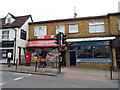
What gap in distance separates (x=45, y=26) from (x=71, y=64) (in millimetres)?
6715

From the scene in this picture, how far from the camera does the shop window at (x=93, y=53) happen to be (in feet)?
47.2

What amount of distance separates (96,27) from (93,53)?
344cm

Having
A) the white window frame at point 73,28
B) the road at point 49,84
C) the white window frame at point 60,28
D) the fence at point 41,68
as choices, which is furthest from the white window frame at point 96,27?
the road at point 49,84

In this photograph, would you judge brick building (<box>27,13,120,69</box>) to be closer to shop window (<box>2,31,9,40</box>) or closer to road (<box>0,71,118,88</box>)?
shop window (<box>2,31,9,40</box>)

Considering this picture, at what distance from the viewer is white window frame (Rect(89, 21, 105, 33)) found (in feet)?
49.9

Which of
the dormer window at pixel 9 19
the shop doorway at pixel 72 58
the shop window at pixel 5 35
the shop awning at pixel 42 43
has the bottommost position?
the shop doorway at pixel 72 58

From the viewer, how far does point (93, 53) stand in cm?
1485

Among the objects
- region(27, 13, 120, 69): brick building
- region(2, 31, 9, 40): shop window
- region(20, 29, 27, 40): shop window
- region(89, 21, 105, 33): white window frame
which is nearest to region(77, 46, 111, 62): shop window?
region(27, 13, 120, 69): brick building

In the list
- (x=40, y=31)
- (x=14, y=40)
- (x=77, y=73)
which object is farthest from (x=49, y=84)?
(x=40, y=31)

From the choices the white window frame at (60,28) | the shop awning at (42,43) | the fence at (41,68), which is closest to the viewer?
the fence at (41,68)

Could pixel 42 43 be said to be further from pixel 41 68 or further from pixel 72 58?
pixel 72 58

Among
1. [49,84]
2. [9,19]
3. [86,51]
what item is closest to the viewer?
[49,84]

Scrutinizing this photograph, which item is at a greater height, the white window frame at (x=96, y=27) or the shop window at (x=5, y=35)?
the white window frame at (x=96, y=27)

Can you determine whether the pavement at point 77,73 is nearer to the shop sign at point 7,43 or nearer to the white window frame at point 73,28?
the shop sign at point 7,43
